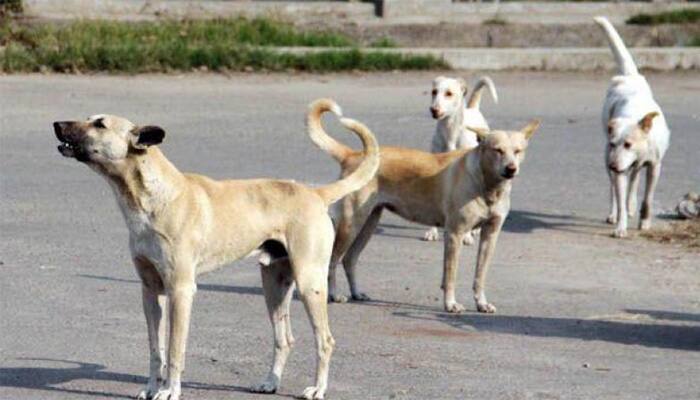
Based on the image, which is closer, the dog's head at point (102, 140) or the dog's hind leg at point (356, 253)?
the dog's head at point (102, 140)

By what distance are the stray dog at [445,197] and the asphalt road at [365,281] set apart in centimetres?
32

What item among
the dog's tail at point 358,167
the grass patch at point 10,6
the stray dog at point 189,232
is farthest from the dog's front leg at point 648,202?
the grass patch at point 10,6

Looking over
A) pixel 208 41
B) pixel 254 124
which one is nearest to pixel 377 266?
pixel 254 124

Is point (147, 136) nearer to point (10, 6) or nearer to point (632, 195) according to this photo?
point (632, 195)

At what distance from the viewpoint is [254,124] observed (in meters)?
17.7

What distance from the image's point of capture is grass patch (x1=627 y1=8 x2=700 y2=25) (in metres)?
24.0

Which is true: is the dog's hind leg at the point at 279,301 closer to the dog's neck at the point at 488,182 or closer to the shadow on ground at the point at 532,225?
the dog's neck at the point at 488,182

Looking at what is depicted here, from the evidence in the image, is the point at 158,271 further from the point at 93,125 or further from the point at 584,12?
the point at 584,12

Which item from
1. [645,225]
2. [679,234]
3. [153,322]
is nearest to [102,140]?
[153,322]

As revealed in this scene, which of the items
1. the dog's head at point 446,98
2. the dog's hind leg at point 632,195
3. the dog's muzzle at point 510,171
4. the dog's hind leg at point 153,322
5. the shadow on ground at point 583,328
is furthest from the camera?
the dog's hind leg at point 632,195

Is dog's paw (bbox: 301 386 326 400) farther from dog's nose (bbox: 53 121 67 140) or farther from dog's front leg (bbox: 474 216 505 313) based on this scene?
dog's front leg (bbox: 474 216 505 313)

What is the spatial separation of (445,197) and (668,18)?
1362 cm

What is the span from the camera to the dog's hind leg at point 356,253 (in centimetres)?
1123

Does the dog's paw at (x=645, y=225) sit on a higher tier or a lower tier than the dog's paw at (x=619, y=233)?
lower
